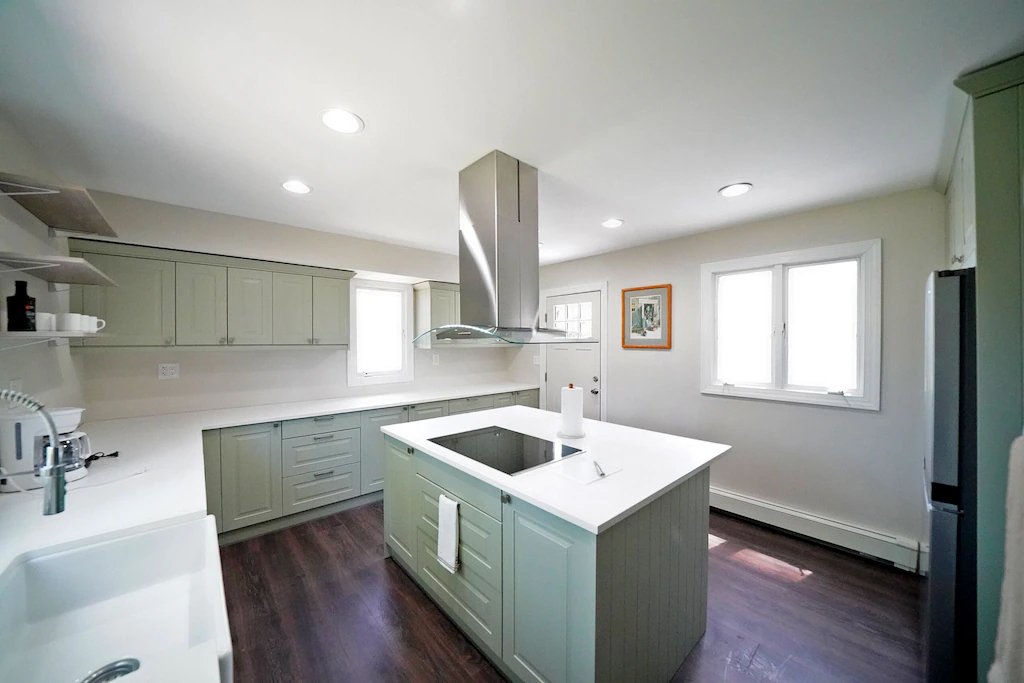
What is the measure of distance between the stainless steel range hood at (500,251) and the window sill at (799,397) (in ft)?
6.44

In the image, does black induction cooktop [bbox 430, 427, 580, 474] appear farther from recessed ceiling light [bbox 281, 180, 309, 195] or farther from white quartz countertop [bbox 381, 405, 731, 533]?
recessed ceiling light [bbox 281, 180, 309, 195]

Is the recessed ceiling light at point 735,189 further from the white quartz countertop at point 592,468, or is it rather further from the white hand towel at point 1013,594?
the white hand towel at point 1013,594

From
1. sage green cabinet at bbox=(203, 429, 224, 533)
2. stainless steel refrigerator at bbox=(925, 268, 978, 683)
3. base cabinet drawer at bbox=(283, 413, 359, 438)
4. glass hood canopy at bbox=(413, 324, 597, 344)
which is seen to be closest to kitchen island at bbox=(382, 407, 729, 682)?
glass hood canopy at bbox=(413, 324, 597, 344)

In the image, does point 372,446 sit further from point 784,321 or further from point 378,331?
point 784,321

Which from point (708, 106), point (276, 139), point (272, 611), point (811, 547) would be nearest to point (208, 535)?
point (272, 611)

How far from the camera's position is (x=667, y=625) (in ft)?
5.06

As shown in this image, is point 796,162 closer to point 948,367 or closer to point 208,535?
point 948,367

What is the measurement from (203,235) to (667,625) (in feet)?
12.6

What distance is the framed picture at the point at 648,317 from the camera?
11.3ft

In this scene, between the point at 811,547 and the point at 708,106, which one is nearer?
the point at 708,106

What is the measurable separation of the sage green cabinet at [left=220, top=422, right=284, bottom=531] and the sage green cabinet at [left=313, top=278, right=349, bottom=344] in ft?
2.90

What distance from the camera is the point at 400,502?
2252 millimetres

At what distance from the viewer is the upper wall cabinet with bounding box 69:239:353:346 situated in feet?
7.76

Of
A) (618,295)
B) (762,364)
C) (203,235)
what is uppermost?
(203,235)
